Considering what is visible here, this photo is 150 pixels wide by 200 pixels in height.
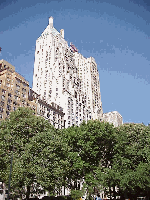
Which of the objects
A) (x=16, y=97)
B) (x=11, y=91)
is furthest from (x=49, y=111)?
(x=11, y=91)

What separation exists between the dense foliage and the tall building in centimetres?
4350

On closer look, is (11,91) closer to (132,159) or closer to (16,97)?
(16,97)

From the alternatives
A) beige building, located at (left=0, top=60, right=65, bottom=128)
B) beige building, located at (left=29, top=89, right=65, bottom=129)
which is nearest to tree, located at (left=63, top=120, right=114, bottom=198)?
beige building, located at (left=0, top=60, right=65, bottom=128)

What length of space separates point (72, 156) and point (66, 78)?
68.0 m

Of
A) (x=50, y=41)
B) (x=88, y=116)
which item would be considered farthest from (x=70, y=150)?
(x=50, y=41)

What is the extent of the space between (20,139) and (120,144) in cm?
1888

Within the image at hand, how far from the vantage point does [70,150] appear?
38938 millimetres

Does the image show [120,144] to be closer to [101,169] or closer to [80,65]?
[101,169]

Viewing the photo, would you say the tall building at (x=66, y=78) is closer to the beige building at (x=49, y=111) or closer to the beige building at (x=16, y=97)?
the beige building at (x=49, y=111)

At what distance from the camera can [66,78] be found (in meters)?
101

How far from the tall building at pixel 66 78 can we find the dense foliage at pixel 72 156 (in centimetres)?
4350

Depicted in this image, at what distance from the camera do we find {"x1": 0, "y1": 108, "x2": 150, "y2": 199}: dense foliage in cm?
2927

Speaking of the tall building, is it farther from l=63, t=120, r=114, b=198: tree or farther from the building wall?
l=63, t=120, r=114, b=198: tree

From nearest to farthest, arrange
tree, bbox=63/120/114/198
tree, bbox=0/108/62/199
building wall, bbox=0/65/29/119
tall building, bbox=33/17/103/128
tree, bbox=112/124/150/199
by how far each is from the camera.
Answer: tree, bbox=0/108/62/199 < tree, bbox=112/124/150/199 < tree, bbox=63/120/114/198 < building wall, bbox=0/65/29/119 < tall building, bbox=33/17/103/128
